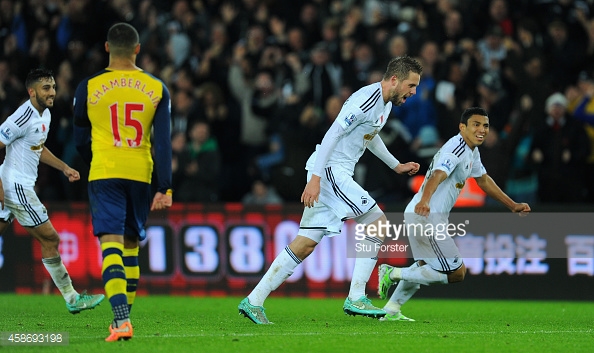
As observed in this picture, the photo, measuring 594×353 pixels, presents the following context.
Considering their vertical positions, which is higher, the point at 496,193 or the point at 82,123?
the point at 82,123

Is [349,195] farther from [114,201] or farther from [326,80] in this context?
[326,80]

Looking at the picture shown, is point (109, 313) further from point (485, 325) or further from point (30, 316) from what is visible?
point (485, 325)

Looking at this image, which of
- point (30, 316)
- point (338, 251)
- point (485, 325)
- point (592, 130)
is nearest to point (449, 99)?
point (592, 130)

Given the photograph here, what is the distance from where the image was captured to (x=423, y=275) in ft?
33.0

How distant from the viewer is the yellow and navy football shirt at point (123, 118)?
8.04 metres

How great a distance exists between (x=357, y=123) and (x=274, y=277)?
164 centimetres

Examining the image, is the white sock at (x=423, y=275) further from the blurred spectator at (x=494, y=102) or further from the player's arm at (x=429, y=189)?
the blurred spectator at (x=494, y=102)

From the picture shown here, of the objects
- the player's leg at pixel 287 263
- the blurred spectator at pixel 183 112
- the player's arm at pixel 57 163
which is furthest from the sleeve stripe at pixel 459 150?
the blurred spectator at pixel 183 112

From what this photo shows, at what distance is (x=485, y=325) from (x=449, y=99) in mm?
6316

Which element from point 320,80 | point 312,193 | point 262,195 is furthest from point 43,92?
point 320,80

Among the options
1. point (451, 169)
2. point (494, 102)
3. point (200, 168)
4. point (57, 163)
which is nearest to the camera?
point (451, 169)

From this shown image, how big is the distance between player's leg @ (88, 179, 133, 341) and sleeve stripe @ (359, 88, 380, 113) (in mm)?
2520

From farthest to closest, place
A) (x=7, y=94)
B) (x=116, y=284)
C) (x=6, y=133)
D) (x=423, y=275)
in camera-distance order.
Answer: (x=7, y=94) < (x=6, y=133) < (x=423, y=275) < (x=116, y=284)

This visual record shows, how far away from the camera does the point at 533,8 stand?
17109mm
